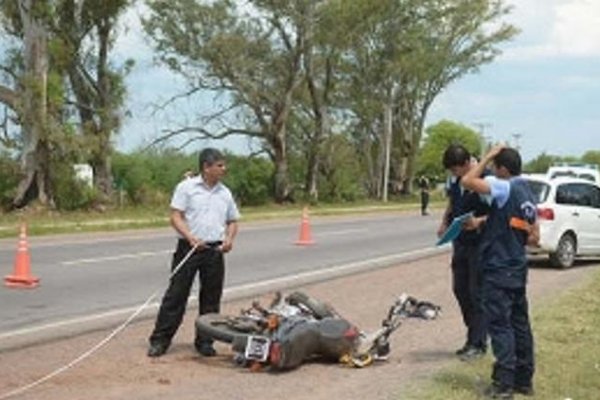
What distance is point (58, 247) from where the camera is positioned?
2158 centimetres

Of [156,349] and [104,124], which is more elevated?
[104,124]

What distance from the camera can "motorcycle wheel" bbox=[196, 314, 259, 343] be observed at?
29.8ft

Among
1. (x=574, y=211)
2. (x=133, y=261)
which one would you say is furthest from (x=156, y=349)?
(x=574, y=211)

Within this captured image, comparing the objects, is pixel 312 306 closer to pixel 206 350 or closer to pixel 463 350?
pixel 206 350

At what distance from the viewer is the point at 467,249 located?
9.64 m

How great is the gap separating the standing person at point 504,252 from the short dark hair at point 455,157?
3.53ft

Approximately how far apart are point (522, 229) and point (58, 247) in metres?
15.0

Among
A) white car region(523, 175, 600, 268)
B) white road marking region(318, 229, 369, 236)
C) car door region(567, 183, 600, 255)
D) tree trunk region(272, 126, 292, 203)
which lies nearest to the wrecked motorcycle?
white car region(523, 175, 600, 268)

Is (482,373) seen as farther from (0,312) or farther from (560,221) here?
(560,221)

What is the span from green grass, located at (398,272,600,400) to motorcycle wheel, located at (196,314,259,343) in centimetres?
160

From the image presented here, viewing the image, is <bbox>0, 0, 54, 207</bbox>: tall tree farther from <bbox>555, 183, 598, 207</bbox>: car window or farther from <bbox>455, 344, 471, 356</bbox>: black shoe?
<bbox>455, 344, 471, 356</bbox>: black shoe

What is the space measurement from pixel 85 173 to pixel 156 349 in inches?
1148

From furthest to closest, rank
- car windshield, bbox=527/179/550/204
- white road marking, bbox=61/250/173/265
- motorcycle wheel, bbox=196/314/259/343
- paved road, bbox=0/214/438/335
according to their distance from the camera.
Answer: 1. car windshield, bbox=527/179/550/204
2. white road marking, bbox=61/250/173/265
3. paved road, bbox=0/214/438/335
4. motorcycle wheel, bbox=196/314/259/343

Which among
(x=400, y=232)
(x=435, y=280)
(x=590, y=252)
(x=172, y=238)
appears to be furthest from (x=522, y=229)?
(x=400, y=232)
